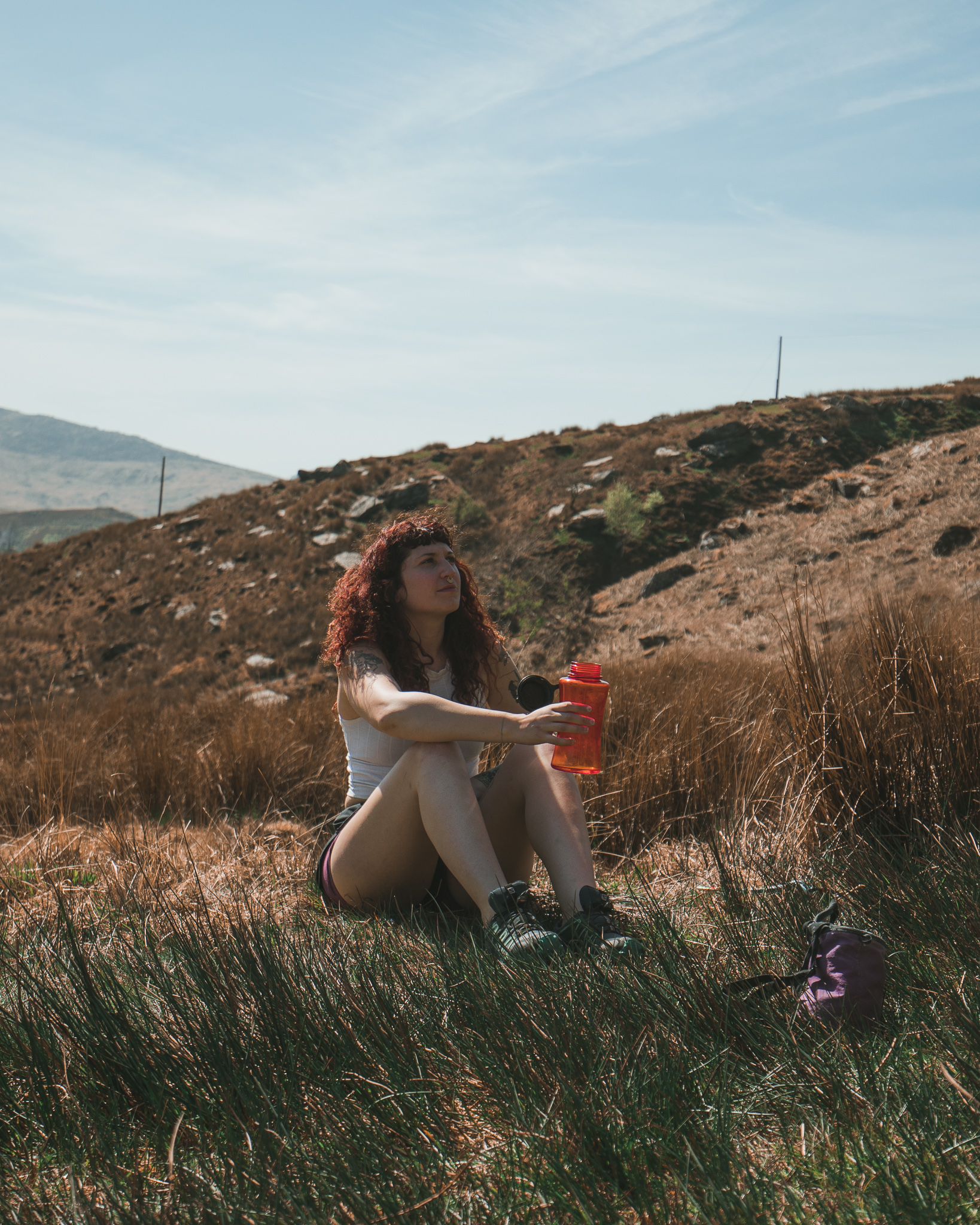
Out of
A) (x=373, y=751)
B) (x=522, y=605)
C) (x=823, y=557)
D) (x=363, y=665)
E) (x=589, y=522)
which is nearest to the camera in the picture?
(x=363, y=665)

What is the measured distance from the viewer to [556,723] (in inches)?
91.4

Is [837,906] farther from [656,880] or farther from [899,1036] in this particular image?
[656,880]

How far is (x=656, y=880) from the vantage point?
3180mm

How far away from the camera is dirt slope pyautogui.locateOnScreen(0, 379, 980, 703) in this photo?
1797cm

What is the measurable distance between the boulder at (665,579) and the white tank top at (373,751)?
14.1 metres

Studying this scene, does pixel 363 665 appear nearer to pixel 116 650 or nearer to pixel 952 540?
pixel 952 540

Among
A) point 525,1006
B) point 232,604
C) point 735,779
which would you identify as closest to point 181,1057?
point 525,1006

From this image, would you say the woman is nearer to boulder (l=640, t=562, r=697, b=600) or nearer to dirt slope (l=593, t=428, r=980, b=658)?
dirt slope (l=593, t=428, r=980, b=658)

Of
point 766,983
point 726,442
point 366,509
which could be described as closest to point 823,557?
point 726,442

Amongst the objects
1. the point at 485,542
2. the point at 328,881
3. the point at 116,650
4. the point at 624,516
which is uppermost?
the point at 624,516

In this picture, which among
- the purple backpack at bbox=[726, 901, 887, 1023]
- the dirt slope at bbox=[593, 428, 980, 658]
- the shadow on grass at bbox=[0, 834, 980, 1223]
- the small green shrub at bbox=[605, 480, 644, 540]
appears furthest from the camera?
the small green shrub at bbox=[605, 480, 644, 540]

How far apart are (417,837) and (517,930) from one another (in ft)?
1.73

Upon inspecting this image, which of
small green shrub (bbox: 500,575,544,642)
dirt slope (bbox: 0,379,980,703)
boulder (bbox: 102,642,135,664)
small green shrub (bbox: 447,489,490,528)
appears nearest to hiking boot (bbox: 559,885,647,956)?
dirt slope (bbox: 0,379,980,703)

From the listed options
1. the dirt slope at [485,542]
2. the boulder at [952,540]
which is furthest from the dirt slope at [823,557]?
the dirt slope at [485,542]
